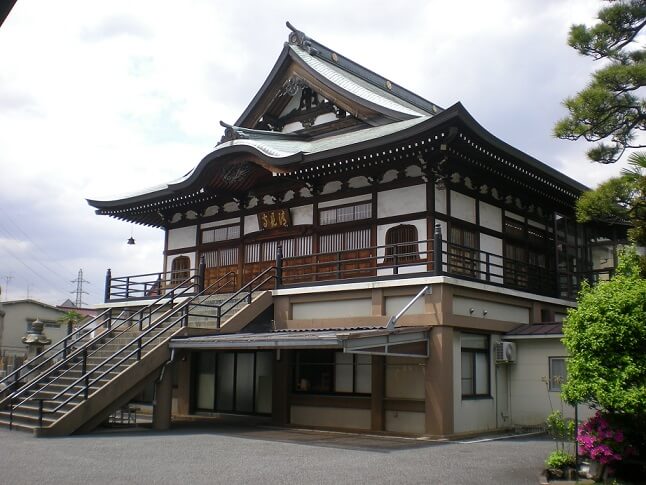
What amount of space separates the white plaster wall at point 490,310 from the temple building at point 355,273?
0.05 metres

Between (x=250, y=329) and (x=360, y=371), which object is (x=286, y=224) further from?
(x=360, y=371)

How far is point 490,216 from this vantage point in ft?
63.4

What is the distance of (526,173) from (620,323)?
9.51 metres

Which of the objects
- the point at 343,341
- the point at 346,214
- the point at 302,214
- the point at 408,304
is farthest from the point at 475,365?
the point at 302,214

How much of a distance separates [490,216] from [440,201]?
8.43 ft

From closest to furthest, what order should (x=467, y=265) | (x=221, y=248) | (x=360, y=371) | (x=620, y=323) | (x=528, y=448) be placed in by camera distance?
(x=620, y=323)
(x=528, y=448)
(x=360, y=371)
(x=467, y=265)
(x=221, y=248)

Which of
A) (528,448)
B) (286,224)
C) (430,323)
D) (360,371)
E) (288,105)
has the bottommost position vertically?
(528,448)

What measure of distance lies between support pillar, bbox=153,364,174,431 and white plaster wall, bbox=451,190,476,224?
8.18 metres

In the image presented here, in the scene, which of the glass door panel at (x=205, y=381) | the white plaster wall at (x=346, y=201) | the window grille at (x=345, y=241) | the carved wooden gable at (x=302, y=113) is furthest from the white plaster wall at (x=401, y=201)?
the glass door panel at (x=205, y=381)

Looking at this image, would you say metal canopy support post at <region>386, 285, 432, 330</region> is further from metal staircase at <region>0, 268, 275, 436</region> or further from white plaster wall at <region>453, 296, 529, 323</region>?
metal staircase at <region>0, 268, 275, 436</region>

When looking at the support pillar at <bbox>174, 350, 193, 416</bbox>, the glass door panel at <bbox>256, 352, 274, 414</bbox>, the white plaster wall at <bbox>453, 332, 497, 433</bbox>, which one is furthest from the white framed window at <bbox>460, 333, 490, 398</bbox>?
the support pillar at <bbox>174, 350, 193, 416</bbox>

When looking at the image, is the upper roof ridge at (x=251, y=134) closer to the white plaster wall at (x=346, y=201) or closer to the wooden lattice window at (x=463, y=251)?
the white plaster wall at (x=346, y=201)

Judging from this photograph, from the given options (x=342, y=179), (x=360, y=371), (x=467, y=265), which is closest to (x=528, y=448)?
(x=360, y=371)

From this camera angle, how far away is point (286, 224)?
2006 centimetres
